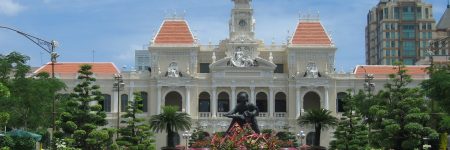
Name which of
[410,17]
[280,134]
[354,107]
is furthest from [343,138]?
[410,17]

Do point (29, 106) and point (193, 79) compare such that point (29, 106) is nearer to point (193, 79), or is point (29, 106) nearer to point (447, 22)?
point (193, 79)

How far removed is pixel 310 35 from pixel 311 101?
25.7 feet

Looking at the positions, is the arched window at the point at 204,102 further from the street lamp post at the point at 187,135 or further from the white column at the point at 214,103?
the street lamp post at the point at 187,135

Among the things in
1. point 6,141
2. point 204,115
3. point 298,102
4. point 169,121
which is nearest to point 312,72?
point 298,102

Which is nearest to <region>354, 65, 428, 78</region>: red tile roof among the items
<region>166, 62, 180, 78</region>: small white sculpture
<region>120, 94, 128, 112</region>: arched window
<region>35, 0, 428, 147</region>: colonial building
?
<region>35, 0, 428, 147</region>: colonial building

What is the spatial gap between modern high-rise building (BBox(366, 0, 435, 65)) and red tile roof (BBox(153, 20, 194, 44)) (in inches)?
2497

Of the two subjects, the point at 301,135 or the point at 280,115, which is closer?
the point at 301,135

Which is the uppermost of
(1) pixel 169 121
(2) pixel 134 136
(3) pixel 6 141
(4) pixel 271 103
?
(4) pixel 271 103

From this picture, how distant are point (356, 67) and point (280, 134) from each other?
14.8 metres

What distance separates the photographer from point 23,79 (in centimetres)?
A: 7169

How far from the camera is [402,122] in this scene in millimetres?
54156

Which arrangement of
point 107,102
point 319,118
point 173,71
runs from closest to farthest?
point 319,118, point 173,71, point 107,102

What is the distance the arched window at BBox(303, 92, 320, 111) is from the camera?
318 ft

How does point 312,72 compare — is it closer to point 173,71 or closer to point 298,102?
point 298,102
